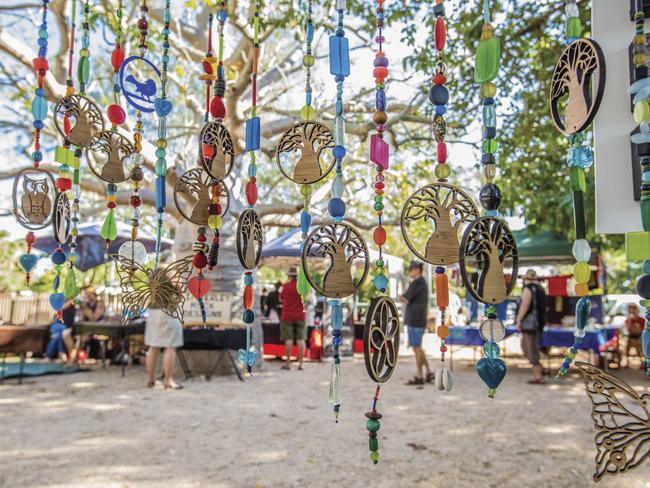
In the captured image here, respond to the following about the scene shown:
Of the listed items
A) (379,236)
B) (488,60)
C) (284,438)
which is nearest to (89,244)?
(284,438)

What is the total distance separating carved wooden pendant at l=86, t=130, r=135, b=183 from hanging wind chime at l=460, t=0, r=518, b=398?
0.85m

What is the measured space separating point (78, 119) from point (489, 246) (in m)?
0.99

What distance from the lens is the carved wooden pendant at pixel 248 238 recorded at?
3.55ft

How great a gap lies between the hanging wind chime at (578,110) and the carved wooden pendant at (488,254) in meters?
0.13

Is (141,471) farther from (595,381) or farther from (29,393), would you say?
(29,393)

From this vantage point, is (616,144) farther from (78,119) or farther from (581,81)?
(78,119)

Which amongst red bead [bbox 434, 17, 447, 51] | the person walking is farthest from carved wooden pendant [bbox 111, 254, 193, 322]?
the person walking

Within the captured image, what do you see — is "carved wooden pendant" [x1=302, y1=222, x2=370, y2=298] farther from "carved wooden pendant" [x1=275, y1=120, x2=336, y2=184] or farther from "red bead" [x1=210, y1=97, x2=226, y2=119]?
"red bead" [x1=210, y1=97, x2=226, y2=119]

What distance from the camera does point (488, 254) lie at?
0.92m

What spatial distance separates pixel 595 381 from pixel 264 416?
4.16 metres

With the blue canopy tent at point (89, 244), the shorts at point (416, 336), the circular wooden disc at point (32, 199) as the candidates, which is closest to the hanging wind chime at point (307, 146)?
the circular wooden disc at point (32, 199)

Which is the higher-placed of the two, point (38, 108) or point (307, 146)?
point (38, 108)

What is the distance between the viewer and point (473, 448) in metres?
3.71

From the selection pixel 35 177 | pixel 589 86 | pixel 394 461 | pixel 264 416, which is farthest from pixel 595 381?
pixel 264 416
